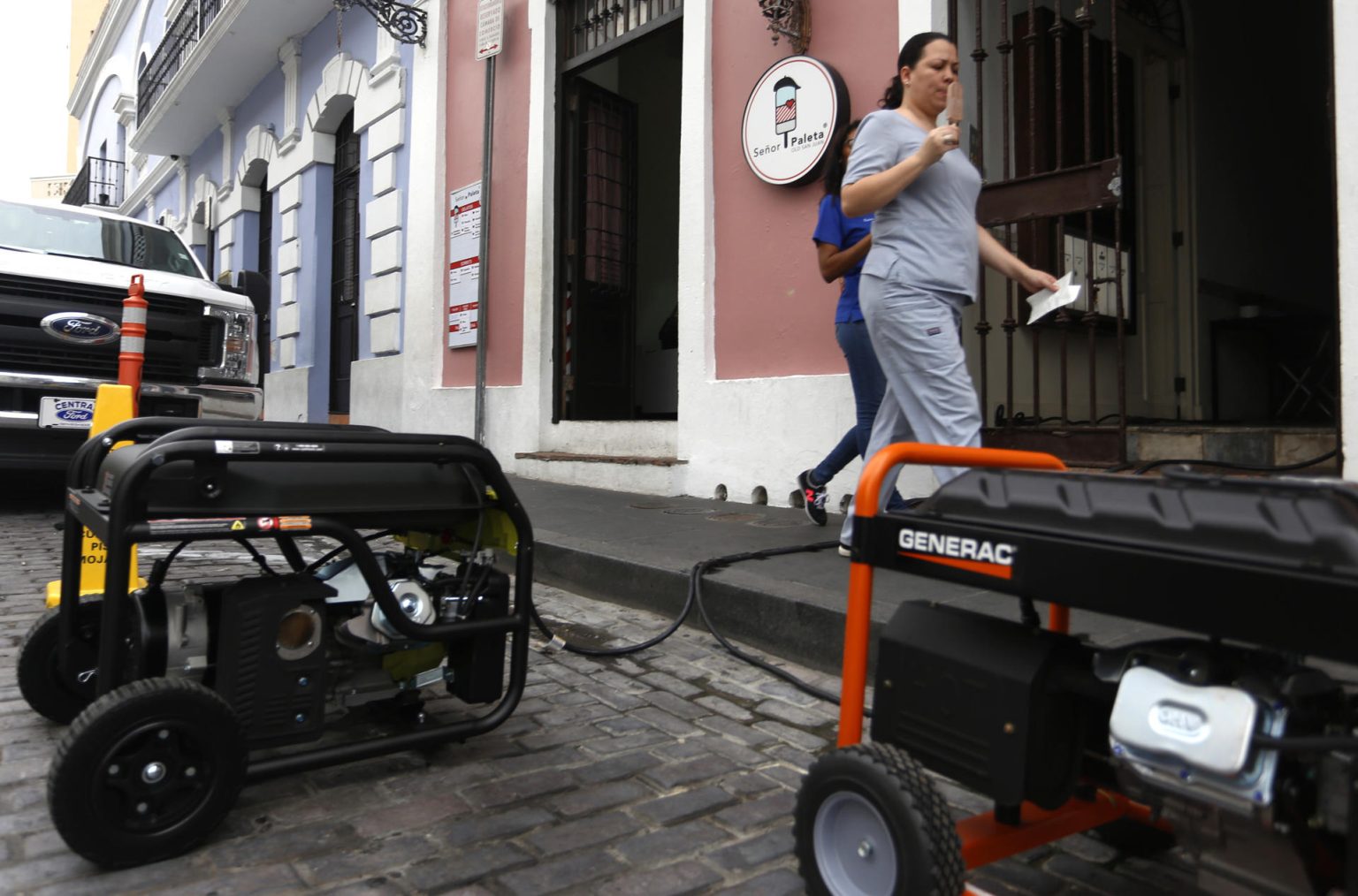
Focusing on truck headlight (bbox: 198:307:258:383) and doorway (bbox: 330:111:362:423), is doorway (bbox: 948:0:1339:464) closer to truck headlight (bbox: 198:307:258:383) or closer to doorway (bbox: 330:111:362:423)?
truck headlight (bbox: 198:307:258:383)

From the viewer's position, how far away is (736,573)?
12.2 feet

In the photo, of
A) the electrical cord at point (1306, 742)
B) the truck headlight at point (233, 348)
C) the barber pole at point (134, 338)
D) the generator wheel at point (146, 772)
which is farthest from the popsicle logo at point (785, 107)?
the electrical cord at point (1306, 742)

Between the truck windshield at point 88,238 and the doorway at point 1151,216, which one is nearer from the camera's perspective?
the doorway at point 1151,216

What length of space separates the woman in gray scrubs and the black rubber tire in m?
2.13

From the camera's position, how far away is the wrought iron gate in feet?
14.4

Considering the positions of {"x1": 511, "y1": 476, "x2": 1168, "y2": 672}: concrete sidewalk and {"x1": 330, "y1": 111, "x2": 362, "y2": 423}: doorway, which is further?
{"x1": 330, "y1": 111, "x2": 362, "y2": 423}: doorway

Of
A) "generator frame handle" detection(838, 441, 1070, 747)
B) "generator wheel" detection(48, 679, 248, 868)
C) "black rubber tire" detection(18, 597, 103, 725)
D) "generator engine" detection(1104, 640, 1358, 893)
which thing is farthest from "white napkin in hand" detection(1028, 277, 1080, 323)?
"black rubber tire" detection(18, 597, 103, 725)

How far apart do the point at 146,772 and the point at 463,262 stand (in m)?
7.32

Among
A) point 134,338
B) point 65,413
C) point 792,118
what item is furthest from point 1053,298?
point 65,413

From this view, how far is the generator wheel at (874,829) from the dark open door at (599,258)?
643 centimetres

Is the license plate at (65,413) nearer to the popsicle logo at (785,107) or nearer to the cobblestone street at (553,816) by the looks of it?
the cobblestone street at (553,816)

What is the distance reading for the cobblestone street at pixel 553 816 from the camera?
71.0 inches

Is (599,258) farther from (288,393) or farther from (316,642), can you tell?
(288,393)

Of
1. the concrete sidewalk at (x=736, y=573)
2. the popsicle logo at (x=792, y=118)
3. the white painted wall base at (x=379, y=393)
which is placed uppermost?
the popsicle logo at (x=792, y=118)
